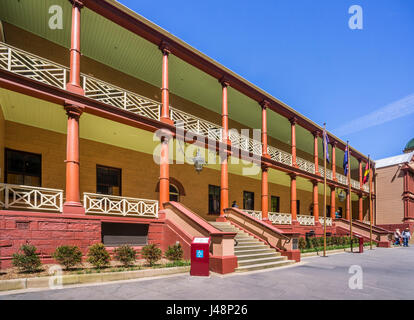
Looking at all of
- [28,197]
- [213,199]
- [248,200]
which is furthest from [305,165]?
[28,197]

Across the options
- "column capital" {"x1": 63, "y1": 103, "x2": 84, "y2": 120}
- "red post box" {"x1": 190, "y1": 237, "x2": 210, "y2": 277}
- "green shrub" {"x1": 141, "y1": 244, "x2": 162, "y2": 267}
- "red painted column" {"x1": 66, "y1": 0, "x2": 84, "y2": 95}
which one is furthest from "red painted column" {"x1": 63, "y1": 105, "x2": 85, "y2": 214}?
"red post box" {"x1": 190, "y1": 237, "x2": 210, "y2": 277}

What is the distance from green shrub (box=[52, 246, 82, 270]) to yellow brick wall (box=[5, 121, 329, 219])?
554cm

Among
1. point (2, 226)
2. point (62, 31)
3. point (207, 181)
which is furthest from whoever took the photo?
point (207, 181)

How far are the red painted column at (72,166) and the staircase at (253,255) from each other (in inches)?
240

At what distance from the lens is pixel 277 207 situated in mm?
25078

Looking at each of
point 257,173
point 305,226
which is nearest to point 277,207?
point 305,226

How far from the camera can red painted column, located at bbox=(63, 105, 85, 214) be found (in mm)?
9562

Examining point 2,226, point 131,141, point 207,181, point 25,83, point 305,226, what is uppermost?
point 25,83

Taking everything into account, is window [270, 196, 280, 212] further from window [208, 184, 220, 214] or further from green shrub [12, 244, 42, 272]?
green shrub [12, 244, 42, 272]

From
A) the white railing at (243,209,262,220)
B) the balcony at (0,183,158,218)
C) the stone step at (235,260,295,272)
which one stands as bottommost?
the stone step at (235,260,295,272)

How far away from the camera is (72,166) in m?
9.91

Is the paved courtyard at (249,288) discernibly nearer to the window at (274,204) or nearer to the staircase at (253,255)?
the staircase at (253,255)

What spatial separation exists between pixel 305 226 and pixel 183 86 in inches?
528
